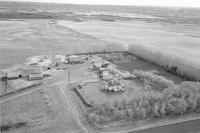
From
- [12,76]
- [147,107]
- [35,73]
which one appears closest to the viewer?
[147,107]

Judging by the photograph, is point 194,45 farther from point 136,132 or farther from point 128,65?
point 136,132

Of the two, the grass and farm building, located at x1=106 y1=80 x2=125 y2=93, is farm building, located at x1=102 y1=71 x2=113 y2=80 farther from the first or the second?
the grass

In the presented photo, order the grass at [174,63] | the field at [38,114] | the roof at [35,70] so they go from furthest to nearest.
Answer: the roof at [35,70], the grass at [174,63], the field at [38,114]

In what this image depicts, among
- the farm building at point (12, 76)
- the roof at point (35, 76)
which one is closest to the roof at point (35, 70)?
the roof at point (35, 76)

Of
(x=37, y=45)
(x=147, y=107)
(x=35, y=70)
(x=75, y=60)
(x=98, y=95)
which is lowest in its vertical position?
(x=98, y=95)

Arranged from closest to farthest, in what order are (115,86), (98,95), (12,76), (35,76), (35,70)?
(98,95), (115,86), (12,76), (35,76), (35,70)

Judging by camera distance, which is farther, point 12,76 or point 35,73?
point 35,73

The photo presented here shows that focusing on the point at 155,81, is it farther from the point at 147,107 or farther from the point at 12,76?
the point at 12,76

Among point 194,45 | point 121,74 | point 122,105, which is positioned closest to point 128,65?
point 121,74

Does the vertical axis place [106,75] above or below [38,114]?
above

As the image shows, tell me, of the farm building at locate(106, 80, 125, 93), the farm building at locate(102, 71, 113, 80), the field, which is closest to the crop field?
the farm building at locate(102, 71, 113, 80)

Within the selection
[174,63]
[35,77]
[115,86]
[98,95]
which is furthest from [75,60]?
[174,63]

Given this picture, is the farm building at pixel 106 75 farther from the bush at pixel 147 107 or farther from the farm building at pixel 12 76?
the farm building at pixel 12 76
